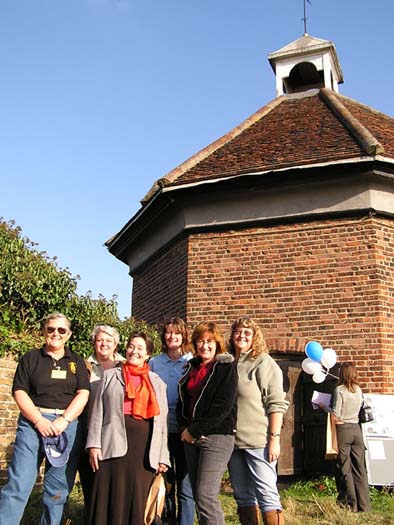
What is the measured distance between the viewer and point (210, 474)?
3.84 m

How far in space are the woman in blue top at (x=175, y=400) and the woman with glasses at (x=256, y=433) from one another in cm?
47

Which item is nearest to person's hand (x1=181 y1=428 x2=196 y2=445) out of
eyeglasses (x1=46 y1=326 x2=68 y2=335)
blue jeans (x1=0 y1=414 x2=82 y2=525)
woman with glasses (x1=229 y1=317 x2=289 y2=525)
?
woman with glasses (x1=229 y1=317 x2=289 y2=525)

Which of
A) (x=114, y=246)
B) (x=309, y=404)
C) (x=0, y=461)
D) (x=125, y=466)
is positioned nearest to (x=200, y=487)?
(x=125, y=466)

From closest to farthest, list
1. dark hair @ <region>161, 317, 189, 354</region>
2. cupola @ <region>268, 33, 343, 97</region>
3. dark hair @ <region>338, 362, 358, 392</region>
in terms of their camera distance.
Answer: dark hair @ <region>161, 317, 189, 354</region>, dark hair @ <region>338, 362, 358, 392</region>, cupola @ <region>268, 33, 343, 97</region>

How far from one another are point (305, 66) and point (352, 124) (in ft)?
16.9

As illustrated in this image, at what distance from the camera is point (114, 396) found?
4023 mm

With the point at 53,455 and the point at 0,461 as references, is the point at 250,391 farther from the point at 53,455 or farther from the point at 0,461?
the point at 0,461

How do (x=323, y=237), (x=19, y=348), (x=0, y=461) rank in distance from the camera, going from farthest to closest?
1. (x=323, y=237)
2. (x=19, y=348)
3. (x=0, y=461)

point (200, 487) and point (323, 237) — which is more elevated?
point (323, 237)

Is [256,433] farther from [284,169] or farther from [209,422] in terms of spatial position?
[284,169]

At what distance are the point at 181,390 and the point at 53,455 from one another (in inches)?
41.2

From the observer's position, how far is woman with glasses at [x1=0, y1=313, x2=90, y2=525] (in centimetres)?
392

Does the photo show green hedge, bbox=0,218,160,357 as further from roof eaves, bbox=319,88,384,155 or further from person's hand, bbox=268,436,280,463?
roof eaves, bbox=319,88,384,155

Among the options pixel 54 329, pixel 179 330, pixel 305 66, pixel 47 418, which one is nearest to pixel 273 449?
pixel 179 330
